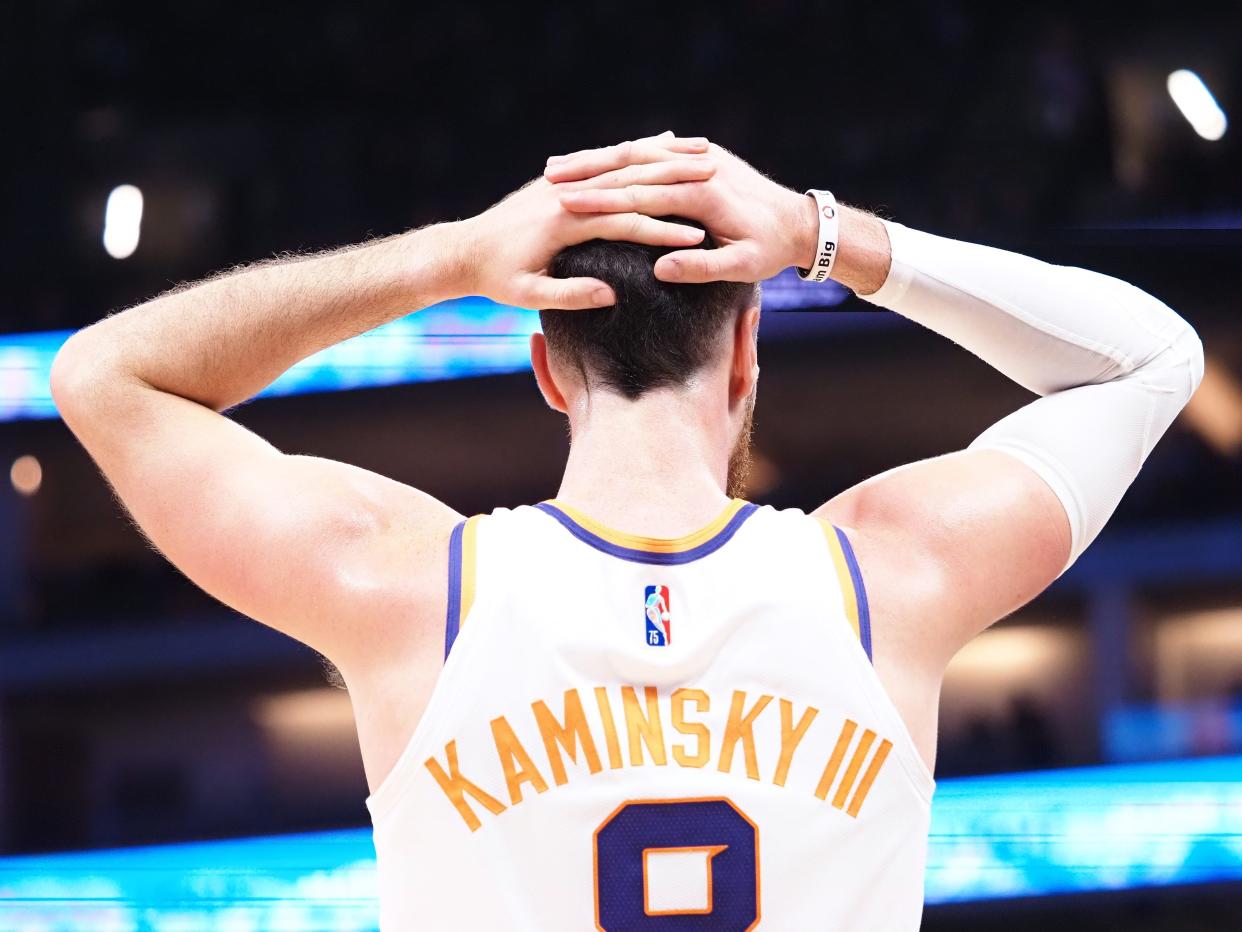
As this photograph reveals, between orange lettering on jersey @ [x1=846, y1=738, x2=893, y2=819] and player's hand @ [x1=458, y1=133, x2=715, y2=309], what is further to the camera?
player's hand @ [x1=458, y1=133, x2=715, y2=309]

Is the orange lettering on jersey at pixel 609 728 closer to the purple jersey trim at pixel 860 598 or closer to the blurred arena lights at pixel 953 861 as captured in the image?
the purple jersey trim at pixel 860 598

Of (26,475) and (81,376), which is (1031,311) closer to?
(81,376)

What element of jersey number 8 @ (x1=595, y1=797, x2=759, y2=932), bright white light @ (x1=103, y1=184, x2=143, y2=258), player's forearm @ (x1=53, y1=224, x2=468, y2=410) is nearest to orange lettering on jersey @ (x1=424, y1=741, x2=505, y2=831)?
jersey number 8 @ (x1=595, y1=797, x2=759, y2=932)

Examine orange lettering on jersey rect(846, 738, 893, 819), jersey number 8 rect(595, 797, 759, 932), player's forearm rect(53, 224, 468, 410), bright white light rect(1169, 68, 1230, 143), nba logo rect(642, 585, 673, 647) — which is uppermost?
bright white light rect(1169, 68, 1230, 143)

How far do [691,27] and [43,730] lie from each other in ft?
10.0

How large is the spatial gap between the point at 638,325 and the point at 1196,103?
376 centimetres

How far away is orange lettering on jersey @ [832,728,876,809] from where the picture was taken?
1.24 m

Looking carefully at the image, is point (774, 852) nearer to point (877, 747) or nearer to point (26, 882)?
point (877, 747)

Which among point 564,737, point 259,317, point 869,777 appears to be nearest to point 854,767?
point 869,777

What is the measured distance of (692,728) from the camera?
4.00ft

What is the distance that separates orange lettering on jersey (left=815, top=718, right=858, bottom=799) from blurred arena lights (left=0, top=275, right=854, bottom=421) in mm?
2669

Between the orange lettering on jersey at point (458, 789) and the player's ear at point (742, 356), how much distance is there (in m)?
0.50

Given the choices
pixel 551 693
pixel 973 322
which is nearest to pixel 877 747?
pixel 551 693

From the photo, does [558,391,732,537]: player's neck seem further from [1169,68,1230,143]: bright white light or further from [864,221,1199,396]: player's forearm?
[1169,68,1230,143]: bright white light
